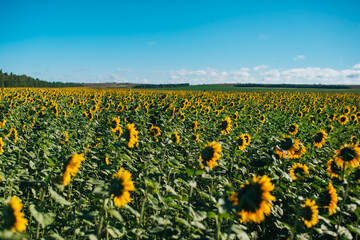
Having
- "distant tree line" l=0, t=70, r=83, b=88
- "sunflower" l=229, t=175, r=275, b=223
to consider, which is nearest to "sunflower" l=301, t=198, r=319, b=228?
"sunflower" l=229, t=175, r=275, b=223

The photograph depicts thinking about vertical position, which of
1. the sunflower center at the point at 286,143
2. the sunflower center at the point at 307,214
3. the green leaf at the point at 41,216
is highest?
the sunflower center at the point at 286,143

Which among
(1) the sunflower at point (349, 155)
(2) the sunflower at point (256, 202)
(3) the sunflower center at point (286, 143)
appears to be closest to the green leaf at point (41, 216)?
(2) the sunflower at point (256, 202)

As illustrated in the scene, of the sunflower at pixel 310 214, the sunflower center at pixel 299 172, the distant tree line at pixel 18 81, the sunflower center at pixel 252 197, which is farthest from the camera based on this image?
the distant tree line at pixel 18 81

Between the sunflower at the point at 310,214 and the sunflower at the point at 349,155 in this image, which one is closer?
the sunflower at the point at 310,214

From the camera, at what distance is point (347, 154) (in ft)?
9.26

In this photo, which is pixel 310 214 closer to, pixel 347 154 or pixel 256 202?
pixel 347 154

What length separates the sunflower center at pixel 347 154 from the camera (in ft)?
9.29

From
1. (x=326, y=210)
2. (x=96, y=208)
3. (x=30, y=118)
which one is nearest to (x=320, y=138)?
(x=326, y=210)

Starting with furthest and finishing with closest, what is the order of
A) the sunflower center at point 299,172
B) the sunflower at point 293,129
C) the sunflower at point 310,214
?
the sunflower at point 293,129
the sunflower center at point 299,172
the sunflower at point 310,214

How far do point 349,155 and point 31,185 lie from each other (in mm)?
5656

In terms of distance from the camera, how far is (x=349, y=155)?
9.66 ft

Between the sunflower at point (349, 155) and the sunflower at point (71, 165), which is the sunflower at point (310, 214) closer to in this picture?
the sunflower at point (349, 155)

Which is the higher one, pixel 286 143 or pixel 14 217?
pixel 286 143

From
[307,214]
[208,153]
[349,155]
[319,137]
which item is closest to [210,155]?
[208,153]
